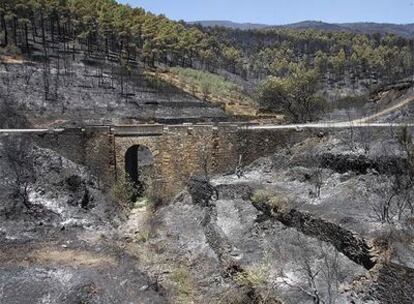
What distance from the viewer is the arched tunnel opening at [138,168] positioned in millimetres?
36406

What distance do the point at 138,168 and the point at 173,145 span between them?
964cm

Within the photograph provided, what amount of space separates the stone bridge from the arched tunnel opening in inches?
63.5

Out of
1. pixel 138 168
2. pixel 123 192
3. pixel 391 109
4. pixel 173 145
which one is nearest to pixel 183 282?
pixel 123 192

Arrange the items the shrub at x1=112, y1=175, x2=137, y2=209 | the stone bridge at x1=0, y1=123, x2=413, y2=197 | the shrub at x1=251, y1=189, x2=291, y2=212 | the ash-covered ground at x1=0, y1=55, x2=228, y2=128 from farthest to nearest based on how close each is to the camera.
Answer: the ash-covered ground at x1=0, y1=55, x2=228, y2=128 → the shrub at x1=112, y1=175, x2=137, y2=209 → the stone bridge at x1=0, y1=123, x2=413, y2=197 → the shrub at x1=251, y1=189, x2=291, y2=212

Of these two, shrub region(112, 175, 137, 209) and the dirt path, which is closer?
shrub region(112, 175, 137, 209)

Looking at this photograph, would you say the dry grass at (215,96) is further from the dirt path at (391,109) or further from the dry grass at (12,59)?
the dirt path at (391,109)

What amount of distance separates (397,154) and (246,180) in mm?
8581

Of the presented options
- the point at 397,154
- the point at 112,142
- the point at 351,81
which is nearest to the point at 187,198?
the point at 112,142

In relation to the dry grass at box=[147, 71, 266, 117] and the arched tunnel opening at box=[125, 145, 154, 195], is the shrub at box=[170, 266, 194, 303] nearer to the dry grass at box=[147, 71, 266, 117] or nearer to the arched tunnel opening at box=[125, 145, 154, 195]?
the arched tunnel opening at box=[125, 145, 154, 195]

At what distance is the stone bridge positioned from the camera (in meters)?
33.0

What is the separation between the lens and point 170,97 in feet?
212

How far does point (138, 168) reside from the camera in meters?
42.6

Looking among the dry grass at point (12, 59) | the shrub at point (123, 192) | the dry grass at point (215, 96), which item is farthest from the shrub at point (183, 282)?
the dry grass at point (12, 59)

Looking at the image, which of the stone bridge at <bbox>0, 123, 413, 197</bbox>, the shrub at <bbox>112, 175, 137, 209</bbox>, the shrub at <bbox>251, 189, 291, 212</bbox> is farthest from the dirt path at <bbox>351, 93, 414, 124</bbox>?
the shrub at <bbox>112, 175, 137, 209</bbox>
